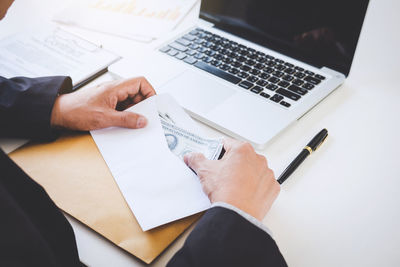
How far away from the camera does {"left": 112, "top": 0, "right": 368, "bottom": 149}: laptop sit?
2.57ft

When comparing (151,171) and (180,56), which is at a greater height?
(180,56)

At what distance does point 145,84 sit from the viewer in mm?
792

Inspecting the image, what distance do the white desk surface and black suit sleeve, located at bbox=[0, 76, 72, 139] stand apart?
22 cm

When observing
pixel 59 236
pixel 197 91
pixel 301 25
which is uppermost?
pixel 301 25

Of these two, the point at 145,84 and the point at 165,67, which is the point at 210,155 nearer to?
the point at 145,84

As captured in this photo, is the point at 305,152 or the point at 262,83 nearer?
the point at 305,152

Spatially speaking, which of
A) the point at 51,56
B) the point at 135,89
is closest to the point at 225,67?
the point at 135,89

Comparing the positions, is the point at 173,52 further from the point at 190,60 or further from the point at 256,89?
→ the point at 256,89

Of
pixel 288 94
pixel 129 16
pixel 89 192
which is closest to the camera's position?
pixel 89 192

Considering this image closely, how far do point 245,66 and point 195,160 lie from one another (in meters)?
0.38

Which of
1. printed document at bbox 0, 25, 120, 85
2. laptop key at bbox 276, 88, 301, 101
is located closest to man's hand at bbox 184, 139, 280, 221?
laptop key at bbox 276, 88, 301, 101

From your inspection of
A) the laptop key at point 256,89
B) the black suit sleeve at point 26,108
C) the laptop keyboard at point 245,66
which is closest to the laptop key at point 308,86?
the laptop keyboard at point 245,66

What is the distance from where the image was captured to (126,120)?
0.71 m

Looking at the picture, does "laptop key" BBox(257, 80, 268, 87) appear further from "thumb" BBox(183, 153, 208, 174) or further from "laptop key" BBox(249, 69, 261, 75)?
"thumb" BBox(183, 153, 208, 174)
